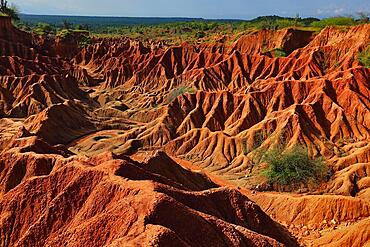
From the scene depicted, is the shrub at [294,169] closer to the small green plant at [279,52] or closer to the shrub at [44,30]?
the small green plant at [279,52]

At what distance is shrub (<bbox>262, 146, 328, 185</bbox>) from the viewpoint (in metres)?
43.3

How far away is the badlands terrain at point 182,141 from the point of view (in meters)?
23.0

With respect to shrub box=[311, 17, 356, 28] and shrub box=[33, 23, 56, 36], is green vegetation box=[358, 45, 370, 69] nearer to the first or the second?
shrub box=[311, 17, 356, 28]

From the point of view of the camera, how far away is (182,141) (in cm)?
5481

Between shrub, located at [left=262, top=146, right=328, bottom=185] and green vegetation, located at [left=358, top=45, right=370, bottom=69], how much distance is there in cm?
3211

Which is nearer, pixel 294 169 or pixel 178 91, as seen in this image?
pixel 294 169

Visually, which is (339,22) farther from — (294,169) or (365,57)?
(294,169)

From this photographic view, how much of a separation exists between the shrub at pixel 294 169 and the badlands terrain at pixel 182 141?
31.7 inches

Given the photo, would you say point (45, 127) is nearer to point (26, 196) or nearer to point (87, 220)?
point (26, 196)

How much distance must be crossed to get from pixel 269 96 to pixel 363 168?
2168 centimetres

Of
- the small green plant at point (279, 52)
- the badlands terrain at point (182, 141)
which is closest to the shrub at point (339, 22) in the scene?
the badlands terrain at point (182, 141)

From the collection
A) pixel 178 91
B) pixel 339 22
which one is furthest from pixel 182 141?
pixel 339 22

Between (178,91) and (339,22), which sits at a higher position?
(339,22)

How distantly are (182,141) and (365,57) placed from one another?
37.2 metres
